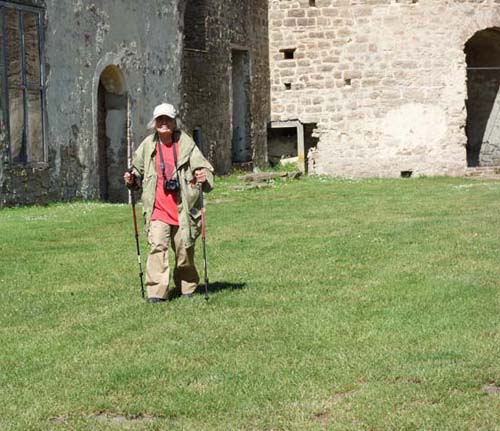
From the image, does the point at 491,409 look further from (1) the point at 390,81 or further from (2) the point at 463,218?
(1) the point at 390,81

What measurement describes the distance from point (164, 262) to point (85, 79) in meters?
10.4

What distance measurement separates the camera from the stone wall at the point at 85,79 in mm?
18094

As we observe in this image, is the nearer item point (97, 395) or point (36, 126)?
point (97, 395)

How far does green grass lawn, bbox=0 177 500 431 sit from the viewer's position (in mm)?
6059

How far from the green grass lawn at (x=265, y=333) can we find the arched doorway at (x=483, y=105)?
15774 millimetres

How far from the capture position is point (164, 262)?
371 inches

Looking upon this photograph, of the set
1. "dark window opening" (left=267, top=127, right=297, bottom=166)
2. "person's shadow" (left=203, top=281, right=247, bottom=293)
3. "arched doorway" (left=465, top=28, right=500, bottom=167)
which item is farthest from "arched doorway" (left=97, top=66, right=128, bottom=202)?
"arched doorway" (left=465, top=28, right=500, bottom=167)

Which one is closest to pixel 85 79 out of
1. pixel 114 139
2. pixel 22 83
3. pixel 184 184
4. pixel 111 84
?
pixel 111 84

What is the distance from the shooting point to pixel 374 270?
Answer: 1080 centimetres

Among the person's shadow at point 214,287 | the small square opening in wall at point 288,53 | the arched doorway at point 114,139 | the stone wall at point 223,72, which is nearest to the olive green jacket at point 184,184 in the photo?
the person's shadow at point 214,287

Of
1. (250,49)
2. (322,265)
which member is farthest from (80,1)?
(322,265)

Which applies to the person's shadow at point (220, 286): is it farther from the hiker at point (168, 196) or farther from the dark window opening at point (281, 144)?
the dark window opening at point (281, 144)

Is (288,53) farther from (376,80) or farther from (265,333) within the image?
(265,333)

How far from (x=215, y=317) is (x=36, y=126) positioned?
10.0m
